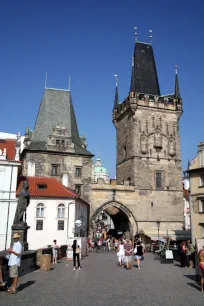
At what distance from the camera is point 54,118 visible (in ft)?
126

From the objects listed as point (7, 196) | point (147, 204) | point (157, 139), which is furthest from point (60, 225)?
point (157, 139)

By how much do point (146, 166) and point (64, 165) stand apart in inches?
392

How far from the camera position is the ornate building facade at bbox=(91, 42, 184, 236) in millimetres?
36500

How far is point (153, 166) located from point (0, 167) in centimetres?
1842

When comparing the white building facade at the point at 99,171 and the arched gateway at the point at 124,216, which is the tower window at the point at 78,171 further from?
the white building facade at the point at 99,171

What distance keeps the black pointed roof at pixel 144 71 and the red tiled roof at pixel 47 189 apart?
16.8m

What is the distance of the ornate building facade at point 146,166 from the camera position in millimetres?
36500

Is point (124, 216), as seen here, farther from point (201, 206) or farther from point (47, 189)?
point (201, 206)

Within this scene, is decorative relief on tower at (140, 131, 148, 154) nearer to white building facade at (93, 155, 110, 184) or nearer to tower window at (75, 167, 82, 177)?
tower window at (75, 167, 82, 177)

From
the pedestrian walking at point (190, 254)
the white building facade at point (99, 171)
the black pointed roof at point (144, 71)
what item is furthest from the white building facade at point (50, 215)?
the white building facade at point (99, 171)

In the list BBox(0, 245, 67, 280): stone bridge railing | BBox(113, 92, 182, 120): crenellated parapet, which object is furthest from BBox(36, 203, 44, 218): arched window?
BBox(113, 92, 182, 120): crenellated parapet

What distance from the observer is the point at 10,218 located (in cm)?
2705

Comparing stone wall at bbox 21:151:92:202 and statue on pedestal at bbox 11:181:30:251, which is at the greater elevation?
stone wall at bbox 21:151:92:202

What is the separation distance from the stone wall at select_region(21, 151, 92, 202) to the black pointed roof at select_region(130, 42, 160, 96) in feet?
39.4
